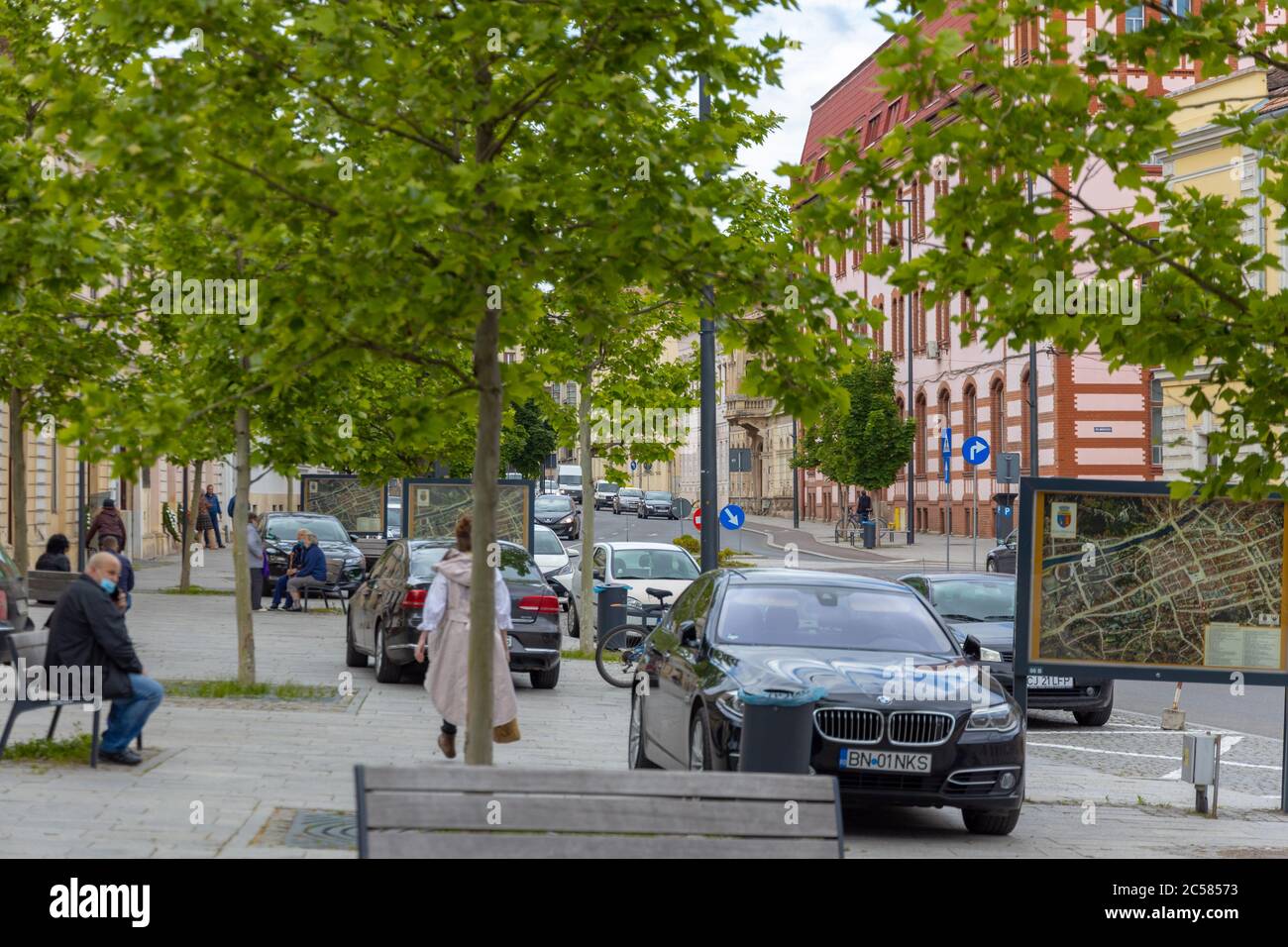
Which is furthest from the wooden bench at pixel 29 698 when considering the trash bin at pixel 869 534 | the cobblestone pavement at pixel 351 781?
the trash bin at pixel 869 534

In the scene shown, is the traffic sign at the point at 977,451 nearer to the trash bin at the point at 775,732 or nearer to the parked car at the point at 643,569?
the parked car at the point at 643,569

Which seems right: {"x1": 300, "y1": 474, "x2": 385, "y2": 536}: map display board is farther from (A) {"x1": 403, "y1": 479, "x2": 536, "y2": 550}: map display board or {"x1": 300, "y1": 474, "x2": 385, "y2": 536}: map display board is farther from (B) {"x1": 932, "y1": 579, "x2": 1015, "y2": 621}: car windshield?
(B) {"x1": 932, "y1": 579, "x2": 1015, "y2": 621}: car windshield

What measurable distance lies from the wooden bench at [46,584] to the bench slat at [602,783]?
20.1 metres

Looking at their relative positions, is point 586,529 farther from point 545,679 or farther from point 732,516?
point 732,516

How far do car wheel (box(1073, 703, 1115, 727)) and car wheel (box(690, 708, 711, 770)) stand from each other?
915 cm

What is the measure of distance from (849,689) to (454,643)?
339cm

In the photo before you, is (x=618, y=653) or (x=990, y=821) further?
(x=618, y=653)

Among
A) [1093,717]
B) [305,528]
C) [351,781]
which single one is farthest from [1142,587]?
[305,528]

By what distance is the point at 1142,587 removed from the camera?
13531 millimetres

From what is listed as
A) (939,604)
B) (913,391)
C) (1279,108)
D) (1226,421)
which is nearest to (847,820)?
(1226,421)

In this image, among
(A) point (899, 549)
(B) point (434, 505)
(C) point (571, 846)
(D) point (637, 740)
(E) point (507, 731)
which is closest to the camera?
(C) point (571, 846)

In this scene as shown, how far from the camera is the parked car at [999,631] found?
62.3ft

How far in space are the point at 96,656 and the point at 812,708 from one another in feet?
15.8
